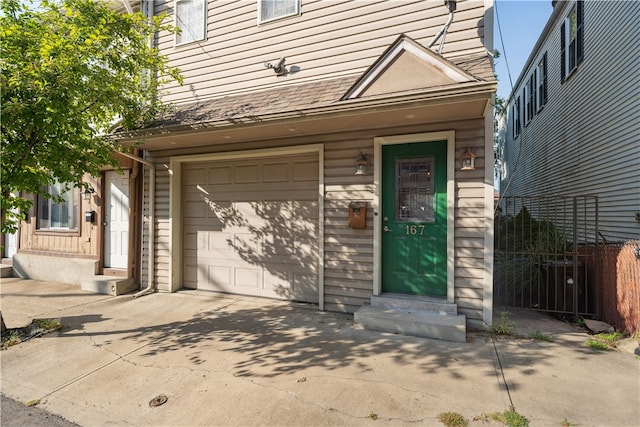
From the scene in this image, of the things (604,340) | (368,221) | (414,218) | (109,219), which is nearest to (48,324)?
(109,219)

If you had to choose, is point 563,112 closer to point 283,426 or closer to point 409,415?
point 409,415

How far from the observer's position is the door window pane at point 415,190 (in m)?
4.29

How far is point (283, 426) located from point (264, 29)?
5724 millimetres

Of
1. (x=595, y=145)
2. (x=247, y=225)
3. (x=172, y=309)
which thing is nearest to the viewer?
(x=172, y=309)

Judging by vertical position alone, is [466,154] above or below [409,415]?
above

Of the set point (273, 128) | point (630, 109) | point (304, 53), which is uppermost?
point (304, 53)

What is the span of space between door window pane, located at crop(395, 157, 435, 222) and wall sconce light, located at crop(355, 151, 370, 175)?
424 millimetres

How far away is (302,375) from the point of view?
2896 mm

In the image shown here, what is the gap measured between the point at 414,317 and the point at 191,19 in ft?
21.7

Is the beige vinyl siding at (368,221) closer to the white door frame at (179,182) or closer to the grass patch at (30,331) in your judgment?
the white door frame at (179,182)

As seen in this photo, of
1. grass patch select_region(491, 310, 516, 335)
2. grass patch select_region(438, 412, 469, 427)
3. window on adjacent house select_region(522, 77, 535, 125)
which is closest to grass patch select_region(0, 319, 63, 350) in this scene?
grass patch select_region(438, 412, 469, 427)

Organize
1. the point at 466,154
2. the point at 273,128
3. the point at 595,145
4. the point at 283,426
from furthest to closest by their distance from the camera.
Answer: the point at 595,145 → the point at 273,128 → the point at 466,154 → the point at 283,426

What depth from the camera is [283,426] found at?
88.3 inches

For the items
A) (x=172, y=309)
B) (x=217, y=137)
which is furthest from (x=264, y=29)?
(x=172, y=309)
